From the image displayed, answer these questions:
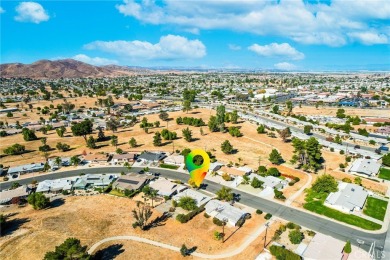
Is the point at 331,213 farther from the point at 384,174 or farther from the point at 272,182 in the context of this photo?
the point at 384,174

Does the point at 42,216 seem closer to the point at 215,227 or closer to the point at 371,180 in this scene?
the point at 215,227

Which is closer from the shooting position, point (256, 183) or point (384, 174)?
point (256, 183)

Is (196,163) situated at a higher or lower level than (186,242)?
higher

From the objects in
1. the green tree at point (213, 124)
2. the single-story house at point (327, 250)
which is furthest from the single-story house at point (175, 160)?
the single-story house at point (327, 250)

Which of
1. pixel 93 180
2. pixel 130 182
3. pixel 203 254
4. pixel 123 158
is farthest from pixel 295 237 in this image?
pixel 123 158

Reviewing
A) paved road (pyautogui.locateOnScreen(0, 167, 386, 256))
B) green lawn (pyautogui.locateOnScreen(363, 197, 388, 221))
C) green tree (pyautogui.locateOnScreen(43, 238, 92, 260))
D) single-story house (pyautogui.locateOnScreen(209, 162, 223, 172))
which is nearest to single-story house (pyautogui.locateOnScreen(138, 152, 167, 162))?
paved road (pyautogui.locateOnScreen(0, 167, 386, 256))

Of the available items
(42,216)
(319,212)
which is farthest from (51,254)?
(319,212)
